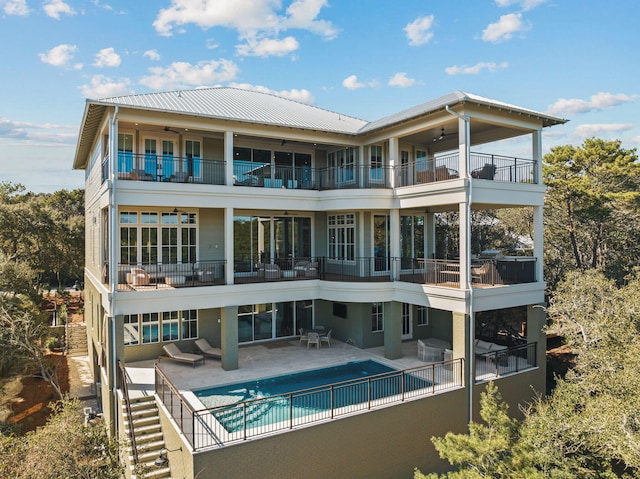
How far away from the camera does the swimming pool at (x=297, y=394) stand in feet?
35.9

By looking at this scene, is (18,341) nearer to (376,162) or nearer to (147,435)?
(147,435)

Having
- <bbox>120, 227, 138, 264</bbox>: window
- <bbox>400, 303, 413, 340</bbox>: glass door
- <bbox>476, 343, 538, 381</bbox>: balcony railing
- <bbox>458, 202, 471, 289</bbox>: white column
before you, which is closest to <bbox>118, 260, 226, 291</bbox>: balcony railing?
<bbox>120, 227, 138, 264</bbox>: window

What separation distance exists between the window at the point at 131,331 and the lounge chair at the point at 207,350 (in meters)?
2.31

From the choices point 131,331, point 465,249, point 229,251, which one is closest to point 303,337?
point 229,251

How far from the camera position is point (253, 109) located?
18.0m

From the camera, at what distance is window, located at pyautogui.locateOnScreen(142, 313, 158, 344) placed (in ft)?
53.5

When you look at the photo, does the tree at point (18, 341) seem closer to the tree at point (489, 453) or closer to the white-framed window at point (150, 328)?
the white-framed window at point (150, 328)

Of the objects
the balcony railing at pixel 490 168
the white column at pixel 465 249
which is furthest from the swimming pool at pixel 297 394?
the balcony railing at pixel 490 168

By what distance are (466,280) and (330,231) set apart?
7.91m

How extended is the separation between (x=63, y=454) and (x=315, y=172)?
49.7 ft

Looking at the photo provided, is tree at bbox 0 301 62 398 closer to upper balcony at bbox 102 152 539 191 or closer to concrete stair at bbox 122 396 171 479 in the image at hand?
concrete stair at bbox 122 396 171 479

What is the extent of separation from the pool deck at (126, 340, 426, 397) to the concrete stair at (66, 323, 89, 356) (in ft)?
Result: 42.0

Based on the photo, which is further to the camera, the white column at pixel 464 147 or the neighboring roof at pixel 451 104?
the white column at pixel 464 147

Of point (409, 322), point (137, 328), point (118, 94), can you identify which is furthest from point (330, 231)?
point (118, 94)
